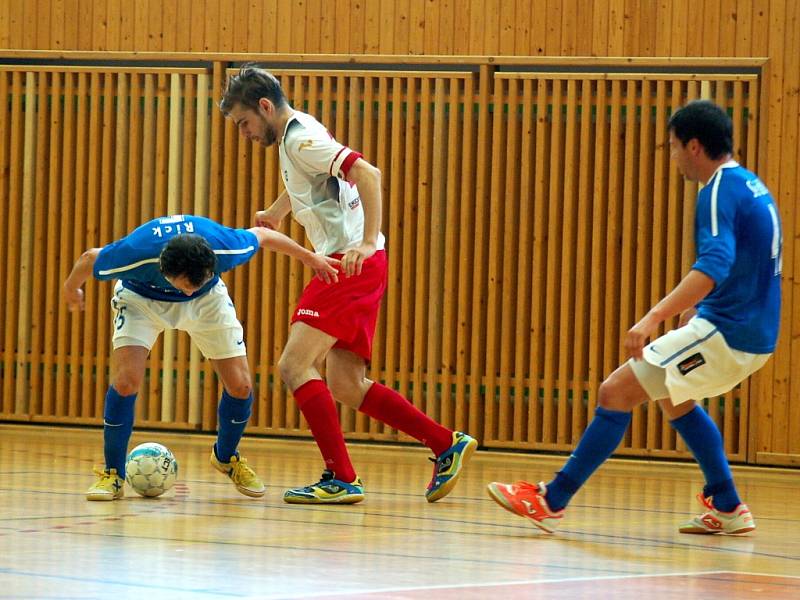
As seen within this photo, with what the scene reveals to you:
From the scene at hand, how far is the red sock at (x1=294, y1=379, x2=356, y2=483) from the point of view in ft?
17.5

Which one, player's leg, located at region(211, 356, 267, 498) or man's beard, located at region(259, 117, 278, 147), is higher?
man's beard, located at region(259, 117, 278, 147)

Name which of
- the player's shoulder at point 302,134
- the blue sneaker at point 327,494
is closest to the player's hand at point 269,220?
the player's shoulder at point 302,134

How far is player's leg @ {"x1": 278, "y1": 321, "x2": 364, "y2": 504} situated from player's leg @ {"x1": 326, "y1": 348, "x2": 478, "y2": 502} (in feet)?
0.57

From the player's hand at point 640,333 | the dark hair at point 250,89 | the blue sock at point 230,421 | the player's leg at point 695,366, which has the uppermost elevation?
the dark hair at point 250,89

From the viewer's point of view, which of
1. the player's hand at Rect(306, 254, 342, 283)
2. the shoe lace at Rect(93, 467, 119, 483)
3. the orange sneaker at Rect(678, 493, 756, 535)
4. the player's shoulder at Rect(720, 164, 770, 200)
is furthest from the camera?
the shoe lace at Rect(93, 467, 119, 483)

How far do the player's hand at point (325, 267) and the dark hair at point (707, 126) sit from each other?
140 centimetres

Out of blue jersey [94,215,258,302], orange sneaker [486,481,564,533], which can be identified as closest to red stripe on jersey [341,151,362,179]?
blue jersey [94,215,258,302]

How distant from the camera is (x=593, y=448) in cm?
452

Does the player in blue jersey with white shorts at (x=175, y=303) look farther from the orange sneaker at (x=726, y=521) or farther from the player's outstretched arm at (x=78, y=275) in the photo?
the orange sneaker at (x=726, y=521)

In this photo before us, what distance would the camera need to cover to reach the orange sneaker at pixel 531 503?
4.61 metres

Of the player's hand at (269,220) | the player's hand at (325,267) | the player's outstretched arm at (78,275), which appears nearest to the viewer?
the player's hand at (325,267)

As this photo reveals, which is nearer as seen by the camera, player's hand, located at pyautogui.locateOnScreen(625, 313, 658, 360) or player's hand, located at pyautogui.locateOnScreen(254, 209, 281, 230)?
player's hand, located at pyautogui.locateOnScreen(625, 313, 658, 360)

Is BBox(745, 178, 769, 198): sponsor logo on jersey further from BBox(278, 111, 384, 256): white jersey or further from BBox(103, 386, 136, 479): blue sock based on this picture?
BBox(103, 386, 136, 479): blue sock

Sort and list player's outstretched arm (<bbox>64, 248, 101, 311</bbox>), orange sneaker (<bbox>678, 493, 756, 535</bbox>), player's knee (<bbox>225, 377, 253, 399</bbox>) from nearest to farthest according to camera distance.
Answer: orange sneaker (<bbox>678, 493, 756, 535</bbox>)
player's outstretched arm (<bbox>64, 248, 101, 311</bbox>)
player's knee (<bbox>225, 377, 253, 399</bbox>)
